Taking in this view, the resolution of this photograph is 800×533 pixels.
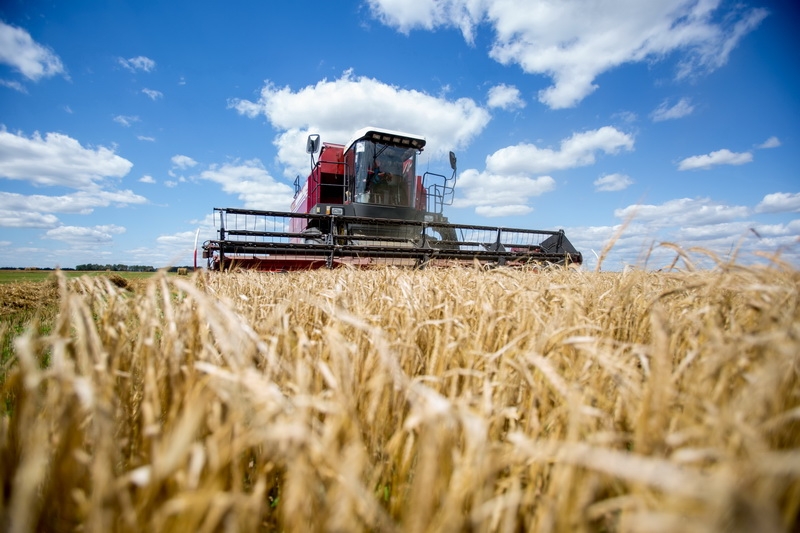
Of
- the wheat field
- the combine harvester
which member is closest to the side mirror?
the combine harvester

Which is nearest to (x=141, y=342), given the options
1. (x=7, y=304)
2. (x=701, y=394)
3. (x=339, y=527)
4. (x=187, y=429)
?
(x=187, y=429)

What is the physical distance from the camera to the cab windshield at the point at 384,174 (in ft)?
28.6

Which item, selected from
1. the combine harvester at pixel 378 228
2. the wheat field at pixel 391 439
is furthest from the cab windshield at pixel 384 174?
the wheat field at pixel 391 439

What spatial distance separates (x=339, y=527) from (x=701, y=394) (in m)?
0.72

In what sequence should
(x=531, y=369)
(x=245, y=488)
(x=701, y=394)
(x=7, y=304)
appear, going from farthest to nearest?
1. (x=7, y=304)
2. (x=531, y=369)
3. (x=245, y=488)
4. (x=701, y=394)

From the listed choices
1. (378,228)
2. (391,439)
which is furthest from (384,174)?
(391,439)

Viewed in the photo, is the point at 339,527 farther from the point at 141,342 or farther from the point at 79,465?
the point at 141,342

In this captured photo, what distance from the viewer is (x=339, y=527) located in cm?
46

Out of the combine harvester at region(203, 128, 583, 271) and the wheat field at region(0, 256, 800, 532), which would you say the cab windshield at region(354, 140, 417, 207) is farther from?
the wheat field at region(0, 256, 800, 532)

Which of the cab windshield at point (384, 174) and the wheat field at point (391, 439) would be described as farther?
the cab windshield at point (384, 174)

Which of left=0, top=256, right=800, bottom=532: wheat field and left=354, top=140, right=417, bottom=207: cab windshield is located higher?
left=354, top=140, right=417, bottom=207: cab windshield

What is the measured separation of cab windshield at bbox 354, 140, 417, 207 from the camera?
8711 mm

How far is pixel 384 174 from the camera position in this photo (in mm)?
8977

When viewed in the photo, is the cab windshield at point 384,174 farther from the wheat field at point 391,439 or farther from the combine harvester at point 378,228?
the wheat field at point 391,439
